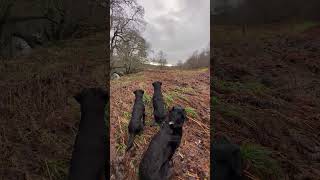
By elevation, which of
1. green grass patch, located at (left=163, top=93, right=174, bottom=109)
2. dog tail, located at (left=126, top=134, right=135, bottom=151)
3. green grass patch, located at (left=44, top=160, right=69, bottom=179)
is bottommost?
green grass patch, located at (left=44, top=160, right=69, bottom=179)

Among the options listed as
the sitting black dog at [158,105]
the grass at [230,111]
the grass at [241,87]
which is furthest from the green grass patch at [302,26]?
the sitting black dog at [158,105]

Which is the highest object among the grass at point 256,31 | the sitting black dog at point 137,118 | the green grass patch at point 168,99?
the grass at point 256,31

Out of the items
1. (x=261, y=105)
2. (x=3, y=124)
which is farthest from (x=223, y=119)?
(x=3, y=124)

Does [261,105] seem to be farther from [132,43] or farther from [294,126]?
[132,43]

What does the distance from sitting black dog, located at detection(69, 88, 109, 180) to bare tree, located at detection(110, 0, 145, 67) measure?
2.07ft

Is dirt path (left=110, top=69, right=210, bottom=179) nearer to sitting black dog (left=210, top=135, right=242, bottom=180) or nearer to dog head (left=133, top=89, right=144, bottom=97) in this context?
dog head (left=133, top=89, right=144, bottom=97)

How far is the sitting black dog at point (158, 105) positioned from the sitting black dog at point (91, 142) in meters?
0.43

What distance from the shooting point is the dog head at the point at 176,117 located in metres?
4.21

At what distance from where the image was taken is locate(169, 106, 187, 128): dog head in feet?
13.8

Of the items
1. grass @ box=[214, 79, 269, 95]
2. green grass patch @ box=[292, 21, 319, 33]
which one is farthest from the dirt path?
green grass patch @ box=[292, 21, 319, 33]

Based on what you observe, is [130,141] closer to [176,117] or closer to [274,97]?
[176,117]

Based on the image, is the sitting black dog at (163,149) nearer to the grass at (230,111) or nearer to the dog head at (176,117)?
the dog head at (176,117)

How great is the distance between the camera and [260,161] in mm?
4645

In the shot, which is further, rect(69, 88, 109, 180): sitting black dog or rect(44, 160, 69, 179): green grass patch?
rect(44, 160, 69, 179): green grass patch
